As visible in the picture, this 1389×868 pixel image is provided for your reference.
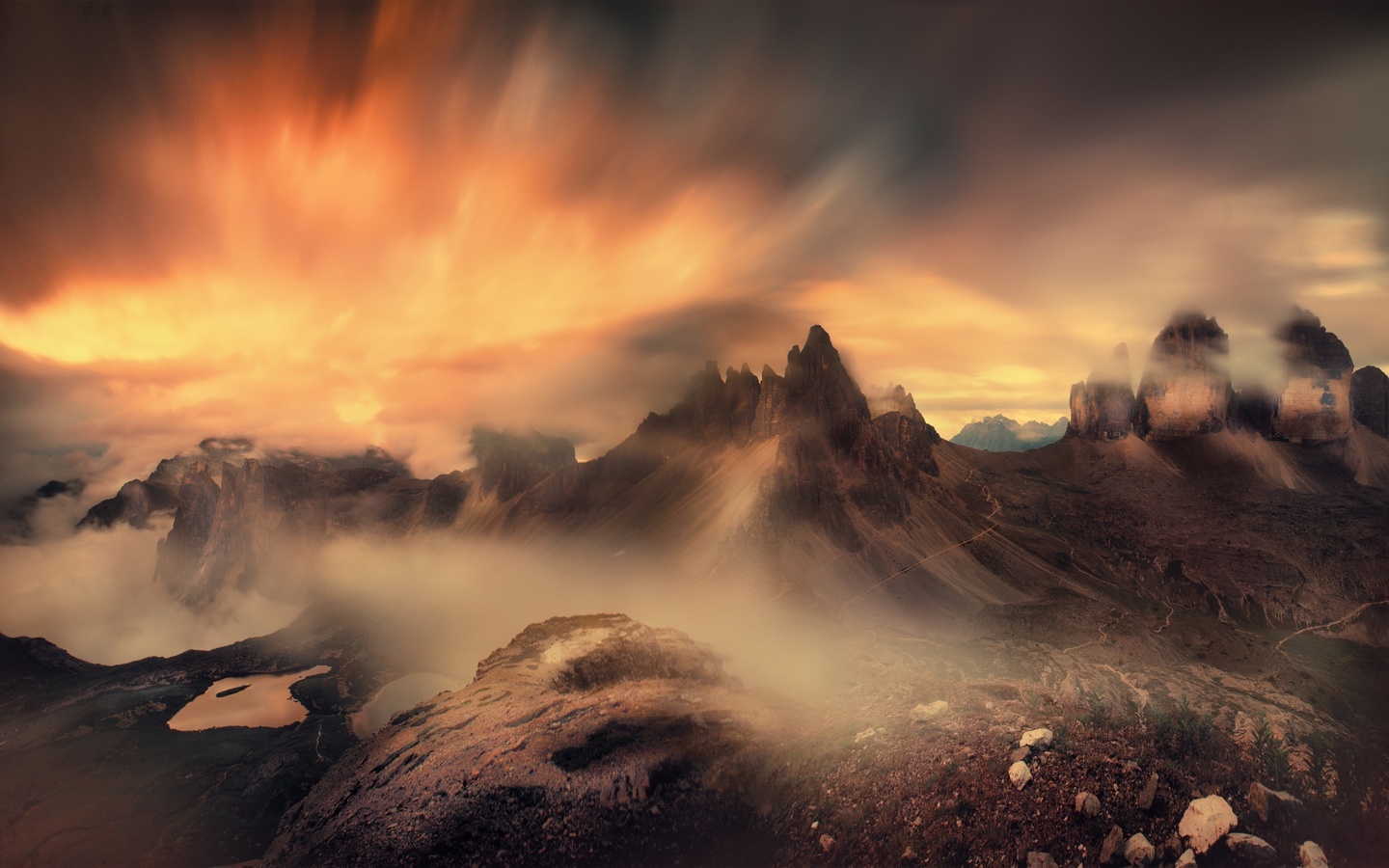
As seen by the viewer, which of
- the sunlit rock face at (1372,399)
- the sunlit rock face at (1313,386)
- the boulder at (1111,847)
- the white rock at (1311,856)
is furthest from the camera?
the sunlit rock face at (1372,399)

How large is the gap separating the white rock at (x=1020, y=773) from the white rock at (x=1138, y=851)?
12.2 ft

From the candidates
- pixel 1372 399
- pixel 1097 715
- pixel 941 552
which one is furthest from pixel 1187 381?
pixel 1097 715

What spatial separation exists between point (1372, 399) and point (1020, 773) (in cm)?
27918

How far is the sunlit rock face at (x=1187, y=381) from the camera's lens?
18175 centimetres

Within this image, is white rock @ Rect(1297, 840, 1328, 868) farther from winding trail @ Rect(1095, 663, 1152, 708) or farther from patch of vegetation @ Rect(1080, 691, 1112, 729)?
winding trail @ Rect(1095, 663, 1152, 708)

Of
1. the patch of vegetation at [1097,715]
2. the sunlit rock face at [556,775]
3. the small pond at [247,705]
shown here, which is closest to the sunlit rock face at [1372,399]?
the patch of vegetation at [1097,715]

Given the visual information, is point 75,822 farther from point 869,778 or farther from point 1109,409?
point 1109,409

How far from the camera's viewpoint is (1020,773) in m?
21.7

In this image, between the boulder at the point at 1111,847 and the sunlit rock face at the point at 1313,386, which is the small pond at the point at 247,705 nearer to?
the boulder at the point at 1111,847

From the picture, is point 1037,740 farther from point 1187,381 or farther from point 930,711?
point 1187,381

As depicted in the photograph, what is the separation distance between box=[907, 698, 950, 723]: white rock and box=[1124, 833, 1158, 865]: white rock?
1157 centimetres

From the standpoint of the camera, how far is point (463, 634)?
13075cm

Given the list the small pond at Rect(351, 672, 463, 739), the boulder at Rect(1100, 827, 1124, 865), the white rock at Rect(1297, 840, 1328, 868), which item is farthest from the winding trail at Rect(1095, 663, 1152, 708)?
the small pond at Rect(351, 672, 463, 739)

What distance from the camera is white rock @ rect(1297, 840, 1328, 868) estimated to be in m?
17.3
